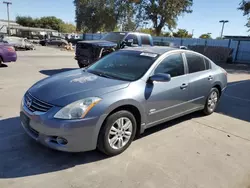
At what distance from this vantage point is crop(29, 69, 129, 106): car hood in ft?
9.89

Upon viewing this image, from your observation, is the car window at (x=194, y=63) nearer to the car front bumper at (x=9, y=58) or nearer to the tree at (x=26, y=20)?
the car front bumper at (x=9, y=58)

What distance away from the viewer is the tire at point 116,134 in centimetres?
310

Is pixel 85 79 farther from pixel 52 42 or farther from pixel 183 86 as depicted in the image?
pixel 52 42

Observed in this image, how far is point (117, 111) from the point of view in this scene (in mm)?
3211

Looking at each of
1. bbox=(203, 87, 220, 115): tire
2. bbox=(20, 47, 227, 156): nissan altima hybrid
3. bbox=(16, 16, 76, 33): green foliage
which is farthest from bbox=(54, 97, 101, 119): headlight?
bbox=(16, 16, 76, 33): green foliage

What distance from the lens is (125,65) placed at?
13.3 ft

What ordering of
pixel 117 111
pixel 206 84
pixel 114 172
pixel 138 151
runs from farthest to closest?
pixel 206 84, pixel 138 151, pixel 117 111, pixel 114 172

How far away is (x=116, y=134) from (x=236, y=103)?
4967mm

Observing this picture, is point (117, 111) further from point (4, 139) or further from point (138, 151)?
point (4, 139)

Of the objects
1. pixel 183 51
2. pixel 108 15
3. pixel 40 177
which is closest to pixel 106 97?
pixel 40 177

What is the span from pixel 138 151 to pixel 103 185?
967 mm

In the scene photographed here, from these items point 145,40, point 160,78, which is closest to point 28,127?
point 160,78

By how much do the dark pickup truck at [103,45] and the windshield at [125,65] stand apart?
5.09 metres

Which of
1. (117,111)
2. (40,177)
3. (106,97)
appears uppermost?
(106,97)
